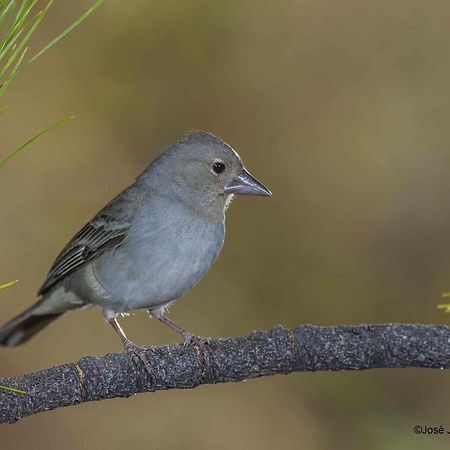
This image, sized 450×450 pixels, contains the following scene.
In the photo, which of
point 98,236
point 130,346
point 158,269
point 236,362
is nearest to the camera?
point 236,362

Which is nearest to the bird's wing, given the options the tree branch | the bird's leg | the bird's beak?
the bird's leg

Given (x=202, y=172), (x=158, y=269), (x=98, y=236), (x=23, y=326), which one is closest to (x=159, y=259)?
(x=158, y=269)

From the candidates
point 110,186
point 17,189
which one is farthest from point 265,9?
point 17,189

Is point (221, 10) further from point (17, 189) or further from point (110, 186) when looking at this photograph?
point (17, 189)

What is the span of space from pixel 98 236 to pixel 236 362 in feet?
5.80

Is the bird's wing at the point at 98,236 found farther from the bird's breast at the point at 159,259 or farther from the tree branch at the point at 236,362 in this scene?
the tree branch at the point at 236,362

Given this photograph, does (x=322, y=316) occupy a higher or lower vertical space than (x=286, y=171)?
lower

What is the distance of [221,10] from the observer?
4.94 metres

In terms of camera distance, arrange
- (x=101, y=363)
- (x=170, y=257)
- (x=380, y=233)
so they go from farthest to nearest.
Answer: (x=380, y=233), (x=170, y=257), (x=101, y=363)

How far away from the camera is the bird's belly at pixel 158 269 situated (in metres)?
4.33

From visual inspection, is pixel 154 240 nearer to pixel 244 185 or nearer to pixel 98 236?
pixel 98 236

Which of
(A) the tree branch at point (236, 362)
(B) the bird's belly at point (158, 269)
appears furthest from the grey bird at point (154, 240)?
(A) the tree branch at point (236, 362)

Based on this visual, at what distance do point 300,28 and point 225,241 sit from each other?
120 centimetres

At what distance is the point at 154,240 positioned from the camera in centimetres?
445
